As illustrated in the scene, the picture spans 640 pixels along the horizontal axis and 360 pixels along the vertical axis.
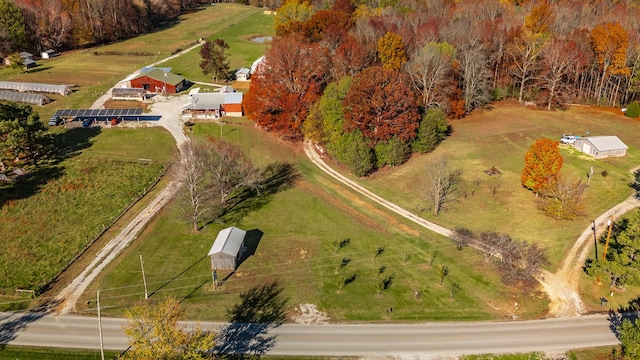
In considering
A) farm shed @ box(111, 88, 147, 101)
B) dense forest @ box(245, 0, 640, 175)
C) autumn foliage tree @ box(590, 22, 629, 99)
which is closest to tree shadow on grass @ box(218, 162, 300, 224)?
dense forest @ box(245, 0, 640, 175)

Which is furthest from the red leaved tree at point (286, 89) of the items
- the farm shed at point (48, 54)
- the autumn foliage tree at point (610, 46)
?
the farm shed at point (48, 54)

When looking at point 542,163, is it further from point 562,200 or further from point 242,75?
point 242,75

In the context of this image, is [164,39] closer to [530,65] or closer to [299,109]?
[299,109]

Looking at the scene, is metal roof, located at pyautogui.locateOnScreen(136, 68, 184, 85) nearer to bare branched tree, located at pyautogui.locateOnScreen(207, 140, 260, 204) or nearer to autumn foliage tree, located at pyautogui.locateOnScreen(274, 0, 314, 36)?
autumn foliage tree, located at pyautogui.locateOnScreen(274, 0, 314, 36)

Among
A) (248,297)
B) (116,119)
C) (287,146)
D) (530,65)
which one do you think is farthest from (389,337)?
(530,65)

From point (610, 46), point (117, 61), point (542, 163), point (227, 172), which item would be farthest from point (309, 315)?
point (117, 61)
